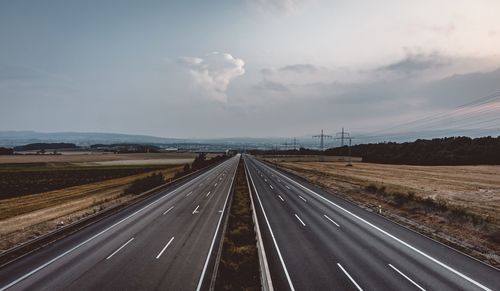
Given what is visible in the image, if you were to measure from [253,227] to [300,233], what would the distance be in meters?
3.66

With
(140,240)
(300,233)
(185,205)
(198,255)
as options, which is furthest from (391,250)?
(185,205)

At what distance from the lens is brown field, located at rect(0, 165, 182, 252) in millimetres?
23531

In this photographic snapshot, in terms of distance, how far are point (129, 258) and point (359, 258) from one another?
39.4ft

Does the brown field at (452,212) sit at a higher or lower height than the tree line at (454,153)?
lower

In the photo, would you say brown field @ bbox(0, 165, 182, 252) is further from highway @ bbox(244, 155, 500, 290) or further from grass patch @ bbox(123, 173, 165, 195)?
highway @ bbox(244, 155, 500, 290)

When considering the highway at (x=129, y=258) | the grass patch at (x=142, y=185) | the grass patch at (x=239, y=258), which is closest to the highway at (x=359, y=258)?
the grass patch at (x=239, y=258)

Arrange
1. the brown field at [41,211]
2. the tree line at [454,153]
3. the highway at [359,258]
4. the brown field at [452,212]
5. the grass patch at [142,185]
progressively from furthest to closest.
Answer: the tree line at [454,153]
the grass patch at [142,185]
the brown field at [41,211]
the brown field at [452,212]
the highway at [359,258]

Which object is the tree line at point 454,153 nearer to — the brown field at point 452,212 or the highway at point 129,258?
the brown field at point 452,212

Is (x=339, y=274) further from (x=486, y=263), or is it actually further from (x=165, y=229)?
(x=165, y=229)

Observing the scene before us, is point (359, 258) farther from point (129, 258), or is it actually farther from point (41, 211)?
point (41, 211)

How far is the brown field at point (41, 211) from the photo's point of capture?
926 inches

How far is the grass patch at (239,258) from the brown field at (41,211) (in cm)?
1356

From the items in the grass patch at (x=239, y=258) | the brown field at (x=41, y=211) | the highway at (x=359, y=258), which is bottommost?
the brown field at (x=41, y=211)

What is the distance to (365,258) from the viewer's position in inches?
664
